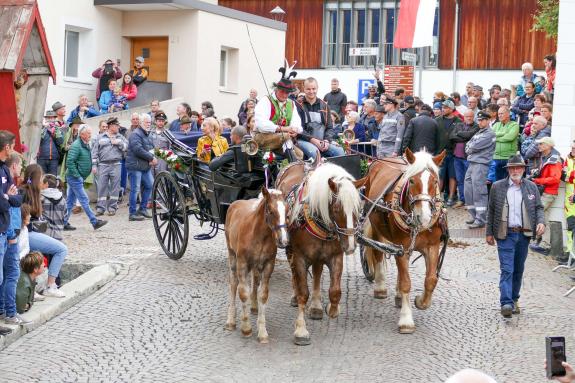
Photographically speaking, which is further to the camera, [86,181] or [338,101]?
[338,101]

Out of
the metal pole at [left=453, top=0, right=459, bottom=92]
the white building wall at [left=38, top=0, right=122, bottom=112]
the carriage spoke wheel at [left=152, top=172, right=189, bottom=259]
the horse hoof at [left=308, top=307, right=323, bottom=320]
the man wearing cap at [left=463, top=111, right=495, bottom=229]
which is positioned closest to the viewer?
the horse hoof at [left=308, top=307, right=323, bottom=320]

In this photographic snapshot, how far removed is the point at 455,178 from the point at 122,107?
360 inches

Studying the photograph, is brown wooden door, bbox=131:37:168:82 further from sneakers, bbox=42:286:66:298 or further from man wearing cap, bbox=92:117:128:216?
sneakers, bbox=42:286:66:298

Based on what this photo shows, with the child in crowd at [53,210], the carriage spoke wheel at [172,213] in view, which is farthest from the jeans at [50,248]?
the carriage spoke wheel at [172,213]

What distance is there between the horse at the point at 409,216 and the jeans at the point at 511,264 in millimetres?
704

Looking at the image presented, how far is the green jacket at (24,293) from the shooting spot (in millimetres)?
10758

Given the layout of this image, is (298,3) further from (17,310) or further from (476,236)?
A: (17,310)

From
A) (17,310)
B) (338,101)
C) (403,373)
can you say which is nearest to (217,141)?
(17,310)

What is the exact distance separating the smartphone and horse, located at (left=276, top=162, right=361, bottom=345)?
5.03 meters

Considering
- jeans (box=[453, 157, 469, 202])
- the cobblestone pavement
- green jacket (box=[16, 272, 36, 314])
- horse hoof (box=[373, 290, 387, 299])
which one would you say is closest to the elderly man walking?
the cobblestone pavement

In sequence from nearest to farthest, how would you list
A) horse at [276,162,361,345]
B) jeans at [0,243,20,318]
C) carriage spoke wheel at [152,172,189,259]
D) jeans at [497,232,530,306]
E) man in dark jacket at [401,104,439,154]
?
horse at [276,162,361,345], jeans at [0,243,20,318], jeans at [497,232,530,306], carriage spoke wheel at [152,172,189,259], man in dark jacket at [401,104,439,154]

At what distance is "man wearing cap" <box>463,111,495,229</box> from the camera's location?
17453mm

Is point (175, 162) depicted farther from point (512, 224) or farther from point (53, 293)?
point (512, 224)

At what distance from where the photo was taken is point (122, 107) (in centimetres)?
2473
